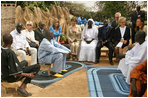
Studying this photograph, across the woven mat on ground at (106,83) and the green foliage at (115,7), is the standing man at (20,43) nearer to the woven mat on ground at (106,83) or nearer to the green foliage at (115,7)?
the woven mat on ground at (106,83)

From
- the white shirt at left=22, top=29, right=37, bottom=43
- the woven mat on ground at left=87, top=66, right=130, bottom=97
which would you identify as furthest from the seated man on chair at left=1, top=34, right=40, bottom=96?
the white shirt at left=22, top=29, right=37, bottom=43

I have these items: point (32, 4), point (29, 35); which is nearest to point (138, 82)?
point (29, 35)

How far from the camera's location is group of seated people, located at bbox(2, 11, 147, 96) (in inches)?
163

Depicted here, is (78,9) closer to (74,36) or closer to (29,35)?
(74,36)

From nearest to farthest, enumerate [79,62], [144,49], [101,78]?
[144,49] < [101,78] < [79,62]

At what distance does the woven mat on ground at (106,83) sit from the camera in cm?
465

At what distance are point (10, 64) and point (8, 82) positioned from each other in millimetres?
602

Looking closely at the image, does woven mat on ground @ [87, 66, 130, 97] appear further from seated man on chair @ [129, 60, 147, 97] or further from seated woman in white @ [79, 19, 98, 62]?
seated woman in white @ [79, 19, 98, 62]

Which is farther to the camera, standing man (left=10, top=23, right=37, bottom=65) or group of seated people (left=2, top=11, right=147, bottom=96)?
standing man (left=10, top=23, right=37, bottom=65)

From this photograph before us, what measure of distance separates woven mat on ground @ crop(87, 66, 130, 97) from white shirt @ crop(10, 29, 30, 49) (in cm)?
246

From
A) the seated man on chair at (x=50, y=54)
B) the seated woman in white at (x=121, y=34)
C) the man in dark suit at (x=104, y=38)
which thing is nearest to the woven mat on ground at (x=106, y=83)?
the seated man on chair at (x=50, y=54)

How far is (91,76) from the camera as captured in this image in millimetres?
6000

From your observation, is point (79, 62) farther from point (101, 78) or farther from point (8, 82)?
point (8, 82)

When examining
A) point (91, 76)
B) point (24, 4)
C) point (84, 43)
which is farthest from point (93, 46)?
point (24, 4)
